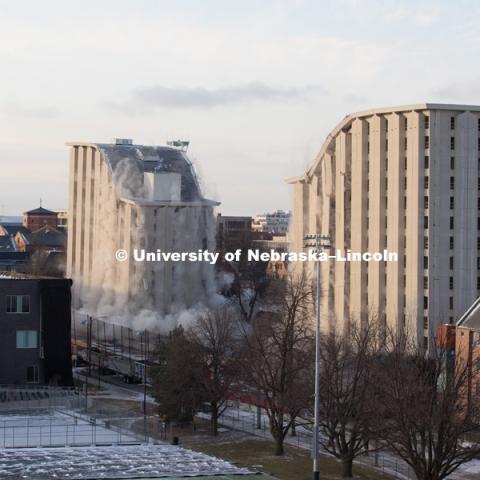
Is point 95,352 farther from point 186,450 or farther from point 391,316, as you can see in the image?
point 186,450

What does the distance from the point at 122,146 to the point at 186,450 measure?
6089cm

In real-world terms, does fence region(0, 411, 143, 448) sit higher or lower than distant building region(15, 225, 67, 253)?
lower

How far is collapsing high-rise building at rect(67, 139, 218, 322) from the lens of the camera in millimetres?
95688

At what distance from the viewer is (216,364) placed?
5366 cm

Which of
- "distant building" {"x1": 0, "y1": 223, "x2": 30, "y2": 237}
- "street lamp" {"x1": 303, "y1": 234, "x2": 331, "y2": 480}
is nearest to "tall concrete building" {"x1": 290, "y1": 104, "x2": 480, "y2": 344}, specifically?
"street lamp" {"x1": 303, "y1": 234, "x2": 331, "y2": 480}

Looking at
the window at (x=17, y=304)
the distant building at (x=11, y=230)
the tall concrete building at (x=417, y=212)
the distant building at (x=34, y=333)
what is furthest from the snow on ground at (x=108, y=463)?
the distant building at (x=11, y=230)

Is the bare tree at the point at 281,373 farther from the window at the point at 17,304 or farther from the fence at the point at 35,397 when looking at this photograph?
the window at the point at 17,304

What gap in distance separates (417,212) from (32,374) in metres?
23.7

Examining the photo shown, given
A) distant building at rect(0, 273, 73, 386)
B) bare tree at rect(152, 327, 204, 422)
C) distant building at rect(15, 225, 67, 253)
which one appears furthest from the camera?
distant building at rect(15, 225, 67, 253)

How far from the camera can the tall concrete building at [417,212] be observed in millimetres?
67875

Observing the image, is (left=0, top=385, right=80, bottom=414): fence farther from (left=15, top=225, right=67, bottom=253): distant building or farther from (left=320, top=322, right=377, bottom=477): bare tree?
(left=15, top=225, right=67, bottom=253): distant building

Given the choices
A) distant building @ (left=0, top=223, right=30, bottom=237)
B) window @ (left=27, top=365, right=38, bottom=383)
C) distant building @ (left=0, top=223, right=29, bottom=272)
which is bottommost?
window @ (left=27, top=365, right=38, bottom=383)

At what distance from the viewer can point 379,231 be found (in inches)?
2790

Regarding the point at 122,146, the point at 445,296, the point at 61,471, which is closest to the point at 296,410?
the point at 61,471
